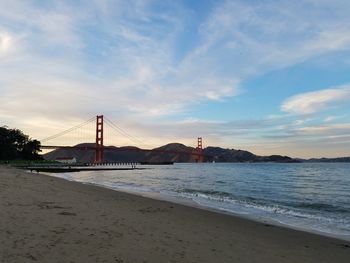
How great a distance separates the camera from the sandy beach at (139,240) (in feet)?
19.4

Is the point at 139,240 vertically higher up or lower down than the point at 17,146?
lower down

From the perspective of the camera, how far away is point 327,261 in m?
7.09

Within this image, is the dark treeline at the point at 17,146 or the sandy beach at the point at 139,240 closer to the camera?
the sandy beach at the point at 139,240

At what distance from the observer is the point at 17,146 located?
94.3 m

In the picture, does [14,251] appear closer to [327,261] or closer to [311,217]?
[327,261]

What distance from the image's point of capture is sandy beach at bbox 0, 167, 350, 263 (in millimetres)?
5918

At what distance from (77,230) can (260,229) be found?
5.05 m

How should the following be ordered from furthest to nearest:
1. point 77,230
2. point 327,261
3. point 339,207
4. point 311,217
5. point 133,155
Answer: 1. point 133,155
2. point 339,207
3. point 311,217
4. point 77,230
5. point 327,261

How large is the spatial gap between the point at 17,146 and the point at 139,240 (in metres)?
94.3

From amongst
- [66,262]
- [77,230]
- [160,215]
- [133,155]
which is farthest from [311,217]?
[133,155]

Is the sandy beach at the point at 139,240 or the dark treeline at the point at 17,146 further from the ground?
the dark treeline at the point at 17,146

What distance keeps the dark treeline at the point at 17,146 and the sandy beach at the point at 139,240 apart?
82994mm

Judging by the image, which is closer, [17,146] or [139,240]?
[139,240]

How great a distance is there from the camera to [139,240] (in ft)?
23.6
